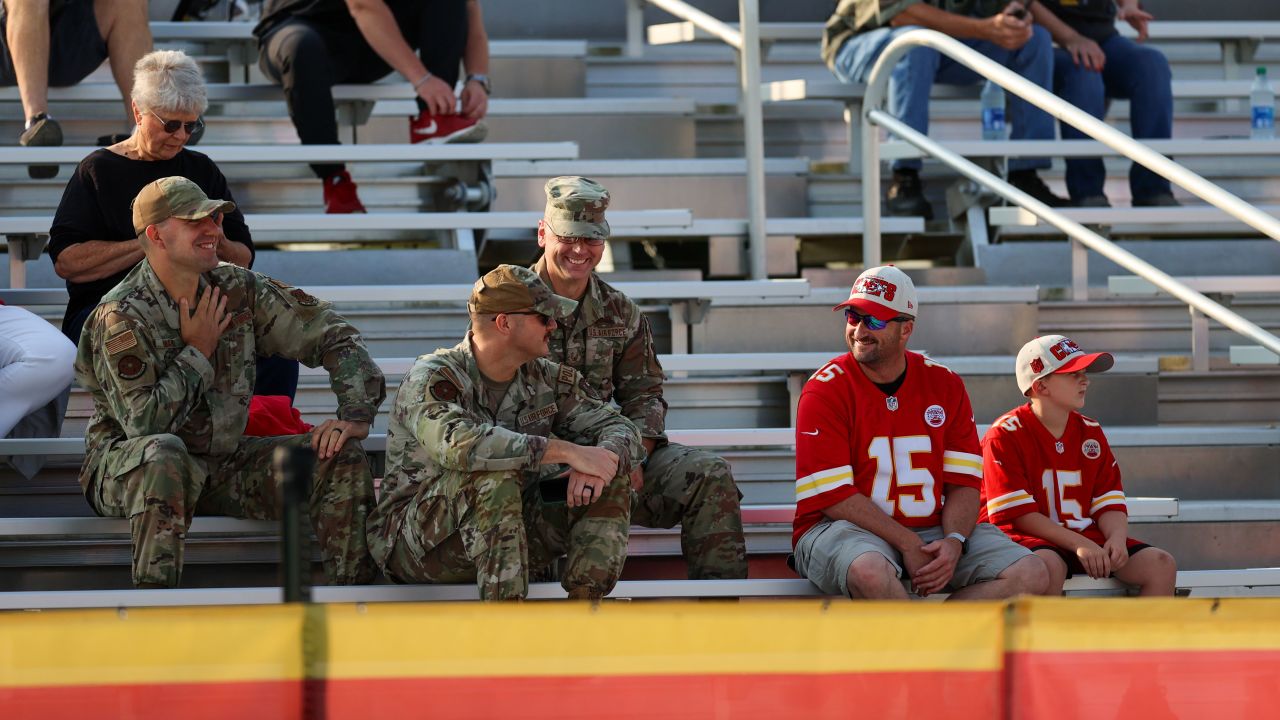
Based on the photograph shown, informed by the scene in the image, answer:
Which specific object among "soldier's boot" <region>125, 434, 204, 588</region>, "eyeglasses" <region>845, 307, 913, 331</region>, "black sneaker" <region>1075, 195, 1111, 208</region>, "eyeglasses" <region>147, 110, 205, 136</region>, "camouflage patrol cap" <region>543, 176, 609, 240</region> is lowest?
"soldier's boot" <region>125, 434, 204, 588</region>

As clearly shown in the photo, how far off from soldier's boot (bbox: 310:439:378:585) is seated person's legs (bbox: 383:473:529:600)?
3.5 inches

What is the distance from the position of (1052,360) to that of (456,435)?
145cm

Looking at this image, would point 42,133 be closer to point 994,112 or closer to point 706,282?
point 706,282

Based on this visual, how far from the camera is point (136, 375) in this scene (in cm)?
356

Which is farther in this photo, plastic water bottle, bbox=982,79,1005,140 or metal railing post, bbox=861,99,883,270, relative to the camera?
plastic water bottle, bbox=982,79,1005,140

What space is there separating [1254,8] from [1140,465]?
14.0 ft

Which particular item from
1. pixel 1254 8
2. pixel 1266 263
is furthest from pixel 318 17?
pixel 1254 8

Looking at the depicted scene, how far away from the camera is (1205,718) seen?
238 centimetres

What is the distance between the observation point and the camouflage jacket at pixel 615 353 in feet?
12.8

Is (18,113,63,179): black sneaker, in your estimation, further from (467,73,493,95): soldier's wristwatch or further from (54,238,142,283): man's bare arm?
(467,73,493,95): soldier's wristwatch

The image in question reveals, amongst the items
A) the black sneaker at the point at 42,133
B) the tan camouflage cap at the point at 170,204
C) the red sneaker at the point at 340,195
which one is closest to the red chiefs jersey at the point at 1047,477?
the tan camouflage cap at the point at 170,204

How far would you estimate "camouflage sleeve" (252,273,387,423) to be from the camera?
3.76 metres

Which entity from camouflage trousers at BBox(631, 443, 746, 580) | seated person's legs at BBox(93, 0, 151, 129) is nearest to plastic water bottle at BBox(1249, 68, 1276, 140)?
camouflage trousers at BBox(631, 443, 746, 580)

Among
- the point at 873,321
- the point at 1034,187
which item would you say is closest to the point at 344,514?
the point at 873,321
